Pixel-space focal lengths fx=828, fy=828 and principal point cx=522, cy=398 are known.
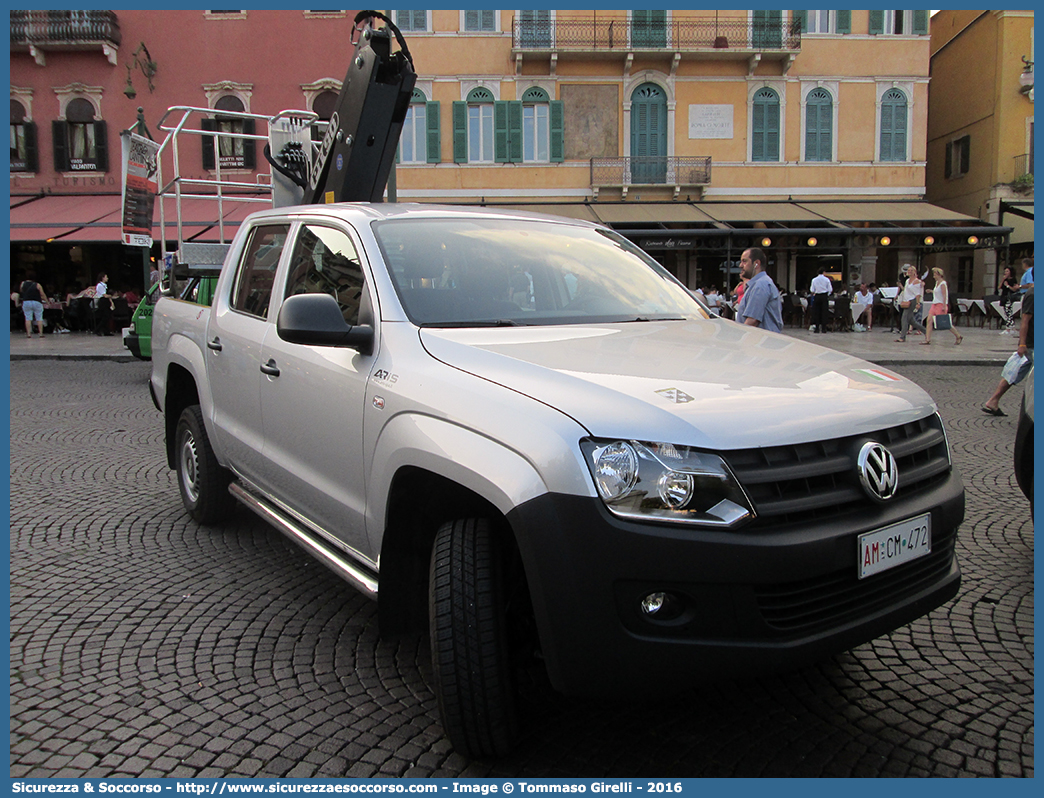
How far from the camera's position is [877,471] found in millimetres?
2301

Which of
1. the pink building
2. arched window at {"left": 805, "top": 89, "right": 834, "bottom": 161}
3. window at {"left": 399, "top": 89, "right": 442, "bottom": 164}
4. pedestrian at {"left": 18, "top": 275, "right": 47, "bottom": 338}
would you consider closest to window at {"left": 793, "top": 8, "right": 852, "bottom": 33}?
arched window at {"left": 805, "top": 89, "right": 834, "bottom": 161}

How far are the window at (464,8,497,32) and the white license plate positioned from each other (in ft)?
85.2

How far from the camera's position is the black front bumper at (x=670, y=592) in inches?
80.8

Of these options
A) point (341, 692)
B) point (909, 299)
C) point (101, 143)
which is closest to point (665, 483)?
point (341, 692)

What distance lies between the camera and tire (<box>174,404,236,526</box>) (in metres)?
4.52

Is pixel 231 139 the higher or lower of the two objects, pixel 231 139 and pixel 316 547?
the higher

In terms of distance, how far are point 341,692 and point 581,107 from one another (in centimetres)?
2513

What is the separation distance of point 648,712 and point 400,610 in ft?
2.88

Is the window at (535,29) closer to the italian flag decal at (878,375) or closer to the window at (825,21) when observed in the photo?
the window at (825,21)

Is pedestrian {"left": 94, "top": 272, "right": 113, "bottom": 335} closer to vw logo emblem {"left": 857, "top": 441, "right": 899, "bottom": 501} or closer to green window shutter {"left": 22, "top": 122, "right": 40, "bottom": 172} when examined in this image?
green window shutter {"left": 22, "top": 122, "right": 40, "bottom": 172}

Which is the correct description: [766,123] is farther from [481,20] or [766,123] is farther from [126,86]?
[126,86]

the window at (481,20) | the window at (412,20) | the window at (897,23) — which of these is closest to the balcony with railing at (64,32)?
the window at (412,20)

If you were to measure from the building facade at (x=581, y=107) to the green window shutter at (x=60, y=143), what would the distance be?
0.20 ft

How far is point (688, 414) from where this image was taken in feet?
7.07
